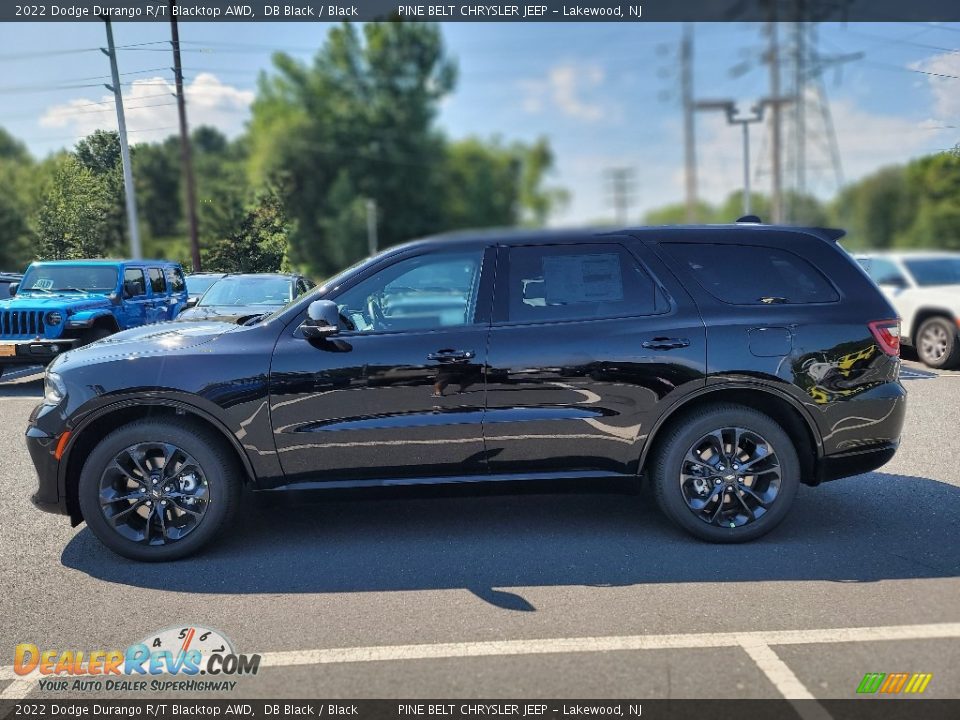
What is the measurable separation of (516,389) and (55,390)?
8.46ft

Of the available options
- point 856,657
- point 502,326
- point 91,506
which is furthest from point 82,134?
point 856,657

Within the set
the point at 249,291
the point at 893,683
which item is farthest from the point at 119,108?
the point at 893,683

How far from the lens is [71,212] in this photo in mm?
7184

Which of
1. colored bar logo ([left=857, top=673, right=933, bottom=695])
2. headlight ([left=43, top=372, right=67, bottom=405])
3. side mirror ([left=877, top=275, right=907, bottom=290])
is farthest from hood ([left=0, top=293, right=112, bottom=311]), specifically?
side mirror ([left=877, top=275, right=907, bottom=290])

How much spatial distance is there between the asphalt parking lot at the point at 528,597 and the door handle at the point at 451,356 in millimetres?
877

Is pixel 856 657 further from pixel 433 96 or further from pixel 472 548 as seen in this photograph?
pixel 433 96

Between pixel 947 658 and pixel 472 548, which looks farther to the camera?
pixel 472 548

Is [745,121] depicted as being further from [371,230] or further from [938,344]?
[371,230]

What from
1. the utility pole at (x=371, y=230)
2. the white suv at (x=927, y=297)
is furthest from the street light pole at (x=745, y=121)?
the utility pole at (x=371, y=230)

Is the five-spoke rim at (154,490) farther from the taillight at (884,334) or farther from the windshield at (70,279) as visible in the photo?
the windshield at (70,279)

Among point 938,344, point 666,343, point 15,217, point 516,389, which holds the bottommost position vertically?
point 938,344

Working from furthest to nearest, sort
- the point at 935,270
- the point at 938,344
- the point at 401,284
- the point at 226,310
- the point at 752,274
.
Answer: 1. the point at 935,270
2. the point at 938,344
3. the point at 226,310
4. the point at 401,284
5. the point at 752,274

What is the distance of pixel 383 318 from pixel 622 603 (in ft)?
6.62

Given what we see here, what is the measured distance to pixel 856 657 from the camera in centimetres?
304
